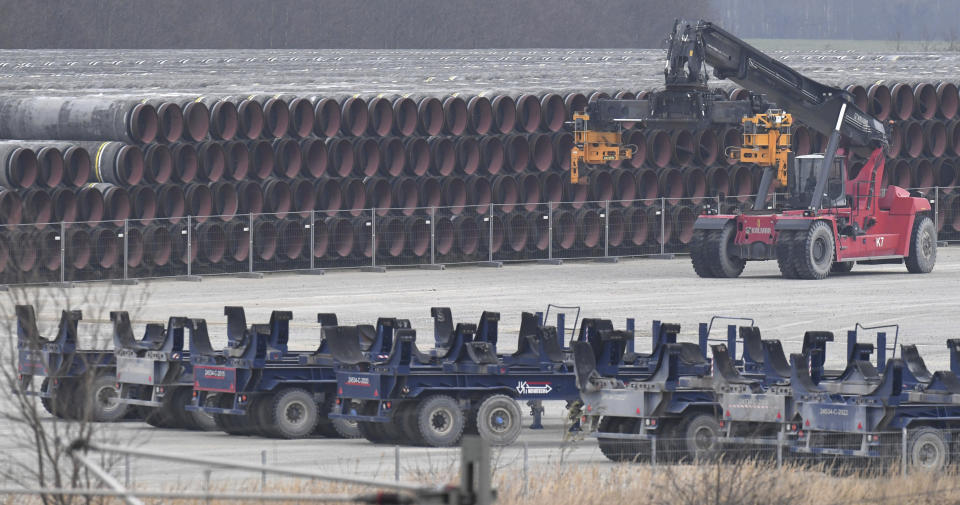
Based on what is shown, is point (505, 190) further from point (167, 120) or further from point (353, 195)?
point (167, 120)

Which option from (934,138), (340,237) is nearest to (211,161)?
(340,237)

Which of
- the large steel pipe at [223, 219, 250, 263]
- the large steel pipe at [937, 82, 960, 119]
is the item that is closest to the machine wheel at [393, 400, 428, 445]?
the large steel pipe at [223, 219, 250, 263]

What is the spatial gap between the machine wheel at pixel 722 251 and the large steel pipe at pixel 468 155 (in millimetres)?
6992

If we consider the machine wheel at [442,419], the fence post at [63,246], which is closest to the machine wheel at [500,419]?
the machine wheel at [442,419]

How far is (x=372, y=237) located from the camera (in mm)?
41031

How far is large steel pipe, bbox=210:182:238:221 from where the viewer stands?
39.7 m

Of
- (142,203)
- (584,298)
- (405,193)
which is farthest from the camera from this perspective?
(405,193)

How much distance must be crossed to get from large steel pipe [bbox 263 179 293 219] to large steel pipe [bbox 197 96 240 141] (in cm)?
131

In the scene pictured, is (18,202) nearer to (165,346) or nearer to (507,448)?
(165,346)

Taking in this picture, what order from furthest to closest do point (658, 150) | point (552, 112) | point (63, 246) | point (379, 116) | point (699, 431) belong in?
point (658, 150) → point (552, 112) → point (379, 116) → point (63, 246) → point (699, 431)

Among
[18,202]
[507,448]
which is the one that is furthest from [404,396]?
[18,202]

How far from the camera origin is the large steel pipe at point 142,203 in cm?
3859

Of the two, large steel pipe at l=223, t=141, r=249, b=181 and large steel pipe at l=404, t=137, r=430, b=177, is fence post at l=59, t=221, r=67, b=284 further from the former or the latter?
large steel pipe at l=404, t=137, r=430, b=177

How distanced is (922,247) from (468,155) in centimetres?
1023
